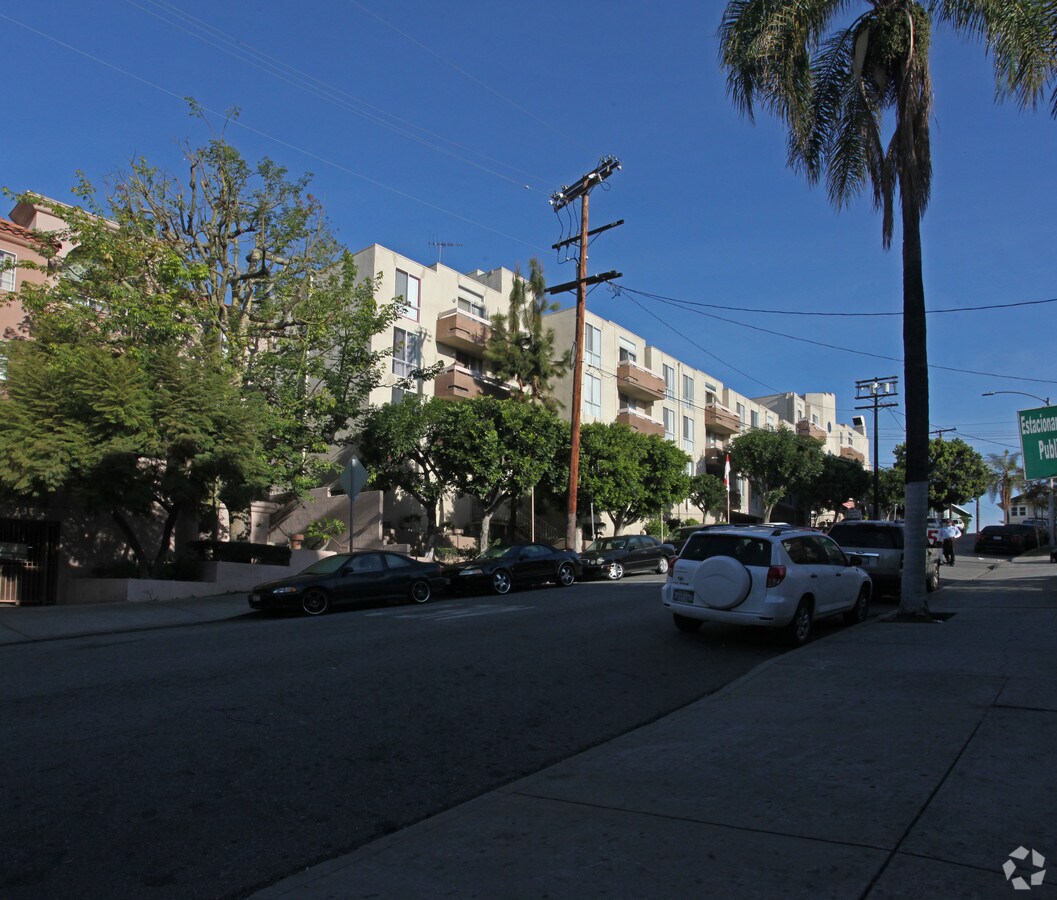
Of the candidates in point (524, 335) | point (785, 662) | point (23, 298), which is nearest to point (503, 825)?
point (785, 662)

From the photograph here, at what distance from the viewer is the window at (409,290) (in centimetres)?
3291

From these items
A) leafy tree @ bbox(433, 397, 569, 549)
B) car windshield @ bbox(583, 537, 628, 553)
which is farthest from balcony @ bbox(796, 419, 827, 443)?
car windshield @ bbox(583, 537, 628, 553)

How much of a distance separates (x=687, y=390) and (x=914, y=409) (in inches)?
1651

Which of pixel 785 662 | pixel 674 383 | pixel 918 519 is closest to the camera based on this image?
pixel 785 662

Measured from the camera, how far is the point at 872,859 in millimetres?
3908

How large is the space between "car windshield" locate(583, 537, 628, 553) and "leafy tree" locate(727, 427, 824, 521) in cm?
3122

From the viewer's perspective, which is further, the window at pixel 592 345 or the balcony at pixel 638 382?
the balcony at pixel 638 382

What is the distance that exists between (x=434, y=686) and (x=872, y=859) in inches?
194

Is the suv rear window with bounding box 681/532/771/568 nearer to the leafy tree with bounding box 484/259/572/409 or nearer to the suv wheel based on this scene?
the suv wheel

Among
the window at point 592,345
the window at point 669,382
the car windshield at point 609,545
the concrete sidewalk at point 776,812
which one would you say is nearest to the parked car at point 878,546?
the concrete sidewalk at point 776,812

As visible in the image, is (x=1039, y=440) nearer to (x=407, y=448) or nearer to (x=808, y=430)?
(x=407, y=448)

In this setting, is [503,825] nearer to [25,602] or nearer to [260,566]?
[260,566]

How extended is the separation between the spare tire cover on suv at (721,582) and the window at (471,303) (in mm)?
27121
